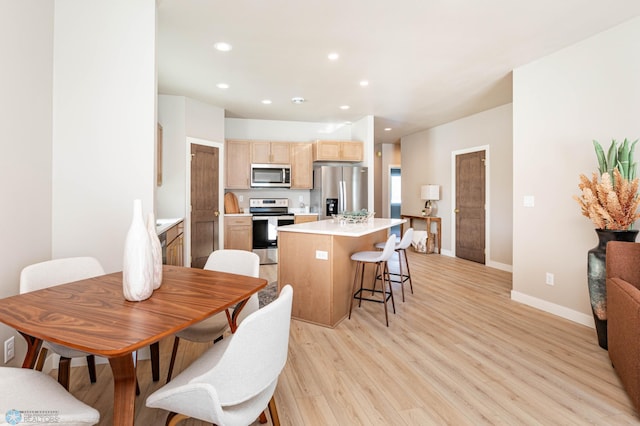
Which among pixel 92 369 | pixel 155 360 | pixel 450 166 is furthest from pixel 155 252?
pixel 450 166

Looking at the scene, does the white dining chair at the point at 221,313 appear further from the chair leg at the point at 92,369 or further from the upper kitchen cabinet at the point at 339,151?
the upper kitchen cabinet at the point at 339,151

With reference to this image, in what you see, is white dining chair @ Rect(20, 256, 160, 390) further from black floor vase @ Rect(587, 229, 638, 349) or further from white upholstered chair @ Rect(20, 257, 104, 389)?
black floor vase @ Rect(587, 229, 638, 349)

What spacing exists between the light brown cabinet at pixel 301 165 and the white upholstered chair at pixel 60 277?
4155 mm

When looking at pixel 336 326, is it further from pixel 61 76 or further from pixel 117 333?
pixel 61 76

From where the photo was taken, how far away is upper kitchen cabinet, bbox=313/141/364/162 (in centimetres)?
559

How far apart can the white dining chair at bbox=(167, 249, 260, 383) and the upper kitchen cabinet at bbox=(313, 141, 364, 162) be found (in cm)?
388

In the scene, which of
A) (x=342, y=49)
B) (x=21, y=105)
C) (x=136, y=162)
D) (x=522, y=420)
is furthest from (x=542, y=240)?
(x=21, y=105)

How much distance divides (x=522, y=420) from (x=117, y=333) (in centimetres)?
198

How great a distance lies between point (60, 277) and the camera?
1672mm

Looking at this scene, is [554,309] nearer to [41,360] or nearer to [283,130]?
[41,360]

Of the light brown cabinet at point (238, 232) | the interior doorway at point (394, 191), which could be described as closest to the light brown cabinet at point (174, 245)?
the light brown cabinet at point (238, 232)

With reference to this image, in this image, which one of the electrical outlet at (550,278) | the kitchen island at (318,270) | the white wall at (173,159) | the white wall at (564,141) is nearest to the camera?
the white wall at (564,141)

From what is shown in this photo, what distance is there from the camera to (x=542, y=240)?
328 centimetres

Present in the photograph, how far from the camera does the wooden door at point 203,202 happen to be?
4.75m
